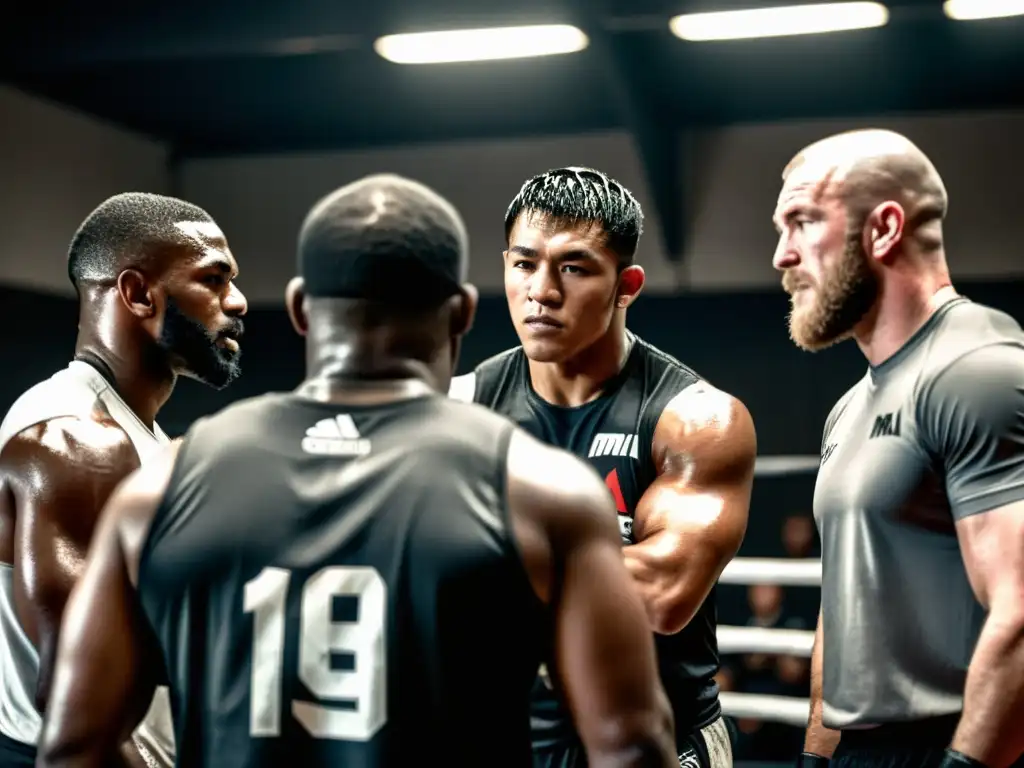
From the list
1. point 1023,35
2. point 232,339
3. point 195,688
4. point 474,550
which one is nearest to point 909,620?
point 474,550

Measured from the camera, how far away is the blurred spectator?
7256 millimetres

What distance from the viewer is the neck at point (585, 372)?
288 cm

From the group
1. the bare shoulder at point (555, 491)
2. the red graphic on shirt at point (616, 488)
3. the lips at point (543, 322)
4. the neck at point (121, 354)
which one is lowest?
the red graphic on shirt at point (616, 488)

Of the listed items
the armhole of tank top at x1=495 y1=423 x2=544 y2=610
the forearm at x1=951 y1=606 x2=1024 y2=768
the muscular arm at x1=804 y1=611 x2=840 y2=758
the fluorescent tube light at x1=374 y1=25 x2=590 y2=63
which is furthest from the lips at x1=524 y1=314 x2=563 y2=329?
the fluorescent tube light at x1=374 y1=25 x2=590 y2=63

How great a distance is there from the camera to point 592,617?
61.1 inches

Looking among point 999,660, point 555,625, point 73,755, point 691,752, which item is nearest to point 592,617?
point 555,625

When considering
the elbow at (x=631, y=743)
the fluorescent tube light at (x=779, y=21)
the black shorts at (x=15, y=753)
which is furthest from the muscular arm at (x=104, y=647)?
the fluorescent tube light at (x=779, y=21)

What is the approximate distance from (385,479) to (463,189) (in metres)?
7.95

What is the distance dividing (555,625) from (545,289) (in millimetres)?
1316

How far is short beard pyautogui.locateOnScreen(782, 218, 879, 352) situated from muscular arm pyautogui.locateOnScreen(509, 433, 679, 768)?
1.02 metres

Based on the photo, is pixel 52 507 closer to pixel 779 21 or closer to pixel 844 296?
pixel 844 296

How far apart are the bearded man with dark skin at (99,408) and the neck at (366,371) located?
98cm

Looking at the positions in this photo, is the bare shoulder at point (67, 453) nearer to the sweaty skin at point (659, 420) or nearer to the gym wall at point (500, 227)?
Result: the sweaty skin at point (659, 420)

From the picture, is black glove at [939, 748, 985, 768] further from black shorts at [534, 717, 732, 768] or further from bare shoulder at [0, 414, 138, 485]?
bare shoulder at [0, 414, 138, 485]
